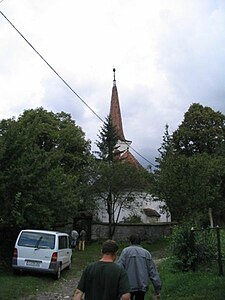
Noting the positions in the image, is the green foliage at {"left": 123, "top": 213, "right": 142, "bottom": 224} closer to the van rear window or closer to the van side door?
the van side door

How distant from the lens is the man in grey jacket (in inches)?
234

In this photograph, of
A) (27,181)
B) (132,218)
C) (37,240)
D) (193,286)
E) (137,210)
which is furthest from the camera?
(137,210)

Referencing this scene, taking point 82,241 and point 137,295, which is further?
point 82,241

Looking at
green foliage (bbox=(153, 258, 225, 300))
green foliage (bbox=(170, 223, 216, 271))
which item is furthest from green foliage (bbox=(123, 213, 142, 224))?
green foliage (bbox=(153, 258, 225, 300))

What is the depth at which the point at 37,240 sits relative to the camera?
1404 cm

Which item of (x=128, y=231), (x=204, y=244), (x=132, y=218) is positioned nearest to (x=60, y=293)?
(x=204, y=244)

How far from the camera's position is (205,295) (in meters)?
7.93

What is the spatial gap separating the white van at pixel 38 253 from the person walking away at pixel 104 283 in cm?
989

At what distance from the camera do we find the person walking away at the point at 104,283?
400 cm

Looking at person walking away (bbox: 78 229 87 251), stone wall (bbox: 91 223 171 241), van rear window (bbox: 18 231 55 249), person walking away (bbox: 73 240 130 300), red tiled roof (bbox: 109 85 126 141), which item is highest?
red tiled roof (bbox: 109 85 126 141)

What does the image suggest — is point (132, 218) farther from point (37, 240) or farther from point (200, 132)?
point (37, 240)

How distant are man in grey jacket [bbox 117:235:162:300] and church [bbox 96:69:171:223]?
84.2ft

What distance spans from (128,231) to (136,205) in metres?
A: 2.59

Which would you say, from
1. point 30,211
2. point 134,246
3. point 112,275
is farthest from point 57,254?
point 112,275
